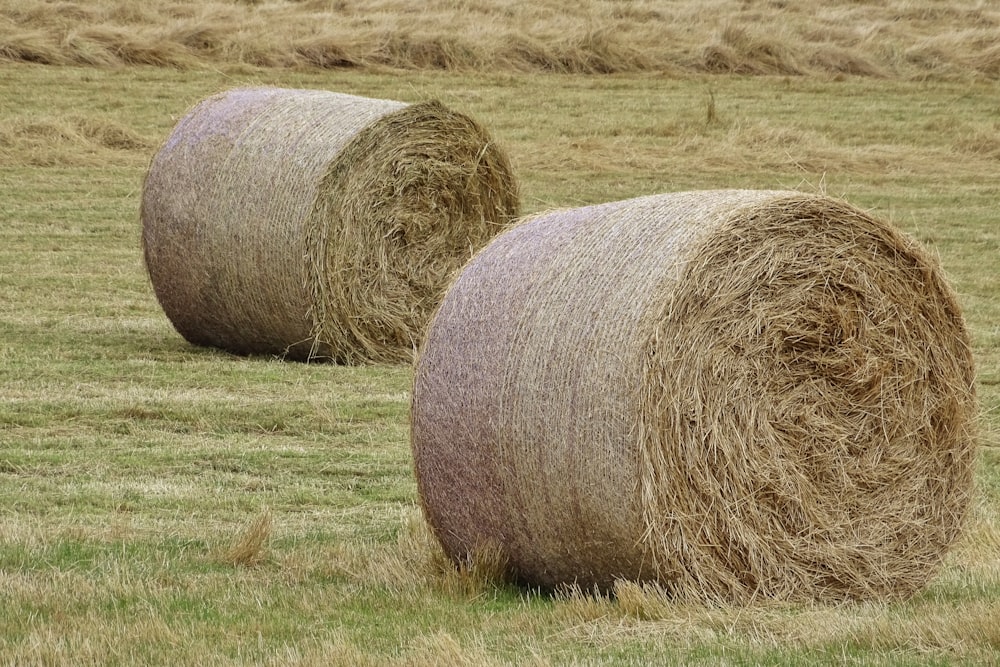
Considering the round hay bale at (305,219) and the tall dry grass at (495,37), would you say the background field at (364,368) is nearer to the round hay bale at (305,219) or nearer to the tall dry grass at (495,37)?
the tall dry grass at (495,37)

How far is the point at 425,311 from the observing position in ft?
42.6

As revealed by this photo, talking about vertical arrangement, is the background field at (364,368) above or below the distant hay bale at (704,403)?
below

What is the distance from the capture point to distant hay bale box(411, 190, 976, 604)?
5820 millimetres

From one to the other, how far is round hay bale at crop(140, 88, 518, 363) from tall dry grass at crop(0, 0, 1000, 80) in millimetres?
15412

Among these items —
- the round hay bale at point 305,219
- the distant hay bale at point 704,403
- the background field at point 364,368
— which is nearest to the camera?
the background field at point 364,368

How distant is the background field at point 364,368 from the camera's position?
544cm

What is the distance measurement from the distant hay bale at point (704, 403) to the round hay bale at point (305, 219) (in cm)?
524

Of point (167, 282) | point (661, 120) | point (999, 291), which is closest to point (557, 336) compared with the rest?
point (167, 282)

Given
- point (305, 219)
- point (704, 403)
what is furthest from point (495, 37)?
point (704, 403)

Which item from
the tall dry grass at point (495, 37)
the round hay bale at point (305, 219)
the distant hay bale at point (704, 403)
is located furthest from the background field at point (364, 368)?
the round hay bale at point (305, 219)

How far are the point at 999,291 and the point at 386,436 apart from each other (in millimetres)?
7908

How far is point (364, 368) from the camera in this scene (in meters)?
12.0

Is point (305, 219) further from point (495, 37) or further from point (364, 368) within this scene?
point (495, 37)

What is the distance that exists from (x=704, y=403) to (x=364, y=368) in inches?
244
